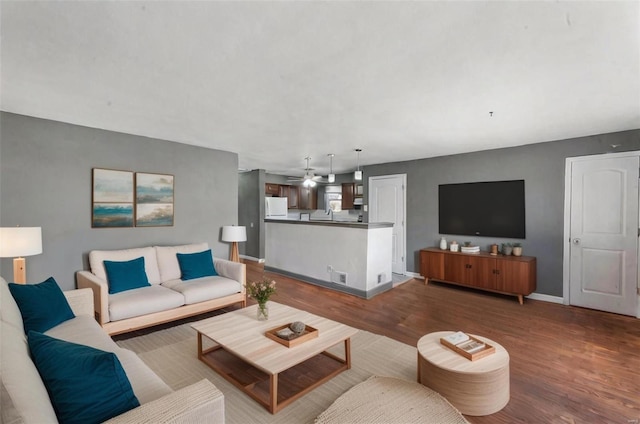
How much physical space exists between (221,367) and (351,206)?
590cm

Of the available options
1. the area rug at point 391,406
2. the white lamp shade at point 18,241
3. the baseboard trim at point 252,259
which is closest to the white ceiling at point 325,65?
the white lamp shade at point 18,241

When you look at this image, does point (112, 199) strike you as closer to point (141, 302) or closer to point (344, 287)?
point (141, 302)

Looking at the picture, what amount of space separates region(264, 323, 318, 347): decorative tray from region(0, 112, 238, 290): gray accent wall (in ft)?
9.07

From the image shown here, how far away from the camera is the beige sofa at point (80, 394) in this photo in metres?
0.93

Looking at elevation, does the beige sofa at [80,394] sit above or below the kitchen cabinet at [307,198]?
below


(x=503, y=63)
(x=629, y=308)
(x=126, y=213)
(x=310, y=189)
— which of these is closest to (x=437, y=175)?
(x=629, y=308)

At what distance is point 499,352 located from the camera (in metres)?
2.16

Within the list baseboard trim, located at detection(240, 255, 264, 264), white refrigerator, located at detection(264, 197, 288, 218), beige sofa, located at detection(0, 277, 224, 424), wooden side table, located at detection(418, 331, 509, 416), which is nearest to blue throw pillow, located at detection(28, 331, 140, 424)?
beige sofa, located at detection(0, 277, 224, 424)

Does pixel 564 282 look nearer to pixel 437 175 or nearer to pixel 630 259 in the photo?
pixel 630 259

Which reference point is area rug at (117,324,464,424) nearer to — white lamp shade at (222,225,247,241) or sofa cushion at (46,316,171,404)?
sofa cushion at (46,316,171,404)

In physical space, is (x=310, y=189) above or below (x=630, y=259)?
above

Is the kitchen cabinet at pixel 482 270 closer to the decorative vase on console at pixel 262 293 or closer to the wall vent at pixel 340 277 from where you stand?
the wall vent at pixel 340 277

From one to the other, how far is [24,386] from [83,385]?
0.21 meters

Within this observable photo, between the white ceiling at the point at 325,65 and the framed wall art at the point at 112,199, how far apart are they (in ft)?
2.03
